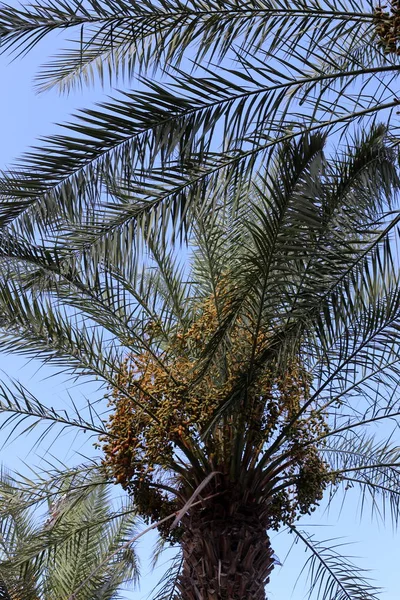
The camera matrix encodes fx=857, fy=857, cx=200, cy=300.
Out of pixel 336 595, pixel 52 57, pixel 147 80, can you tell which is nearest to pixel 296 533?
pixel 336 595

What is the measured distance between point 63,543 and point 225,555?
69.1 inches

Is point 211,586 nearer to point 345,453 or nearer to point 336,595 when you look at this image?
point 336,595

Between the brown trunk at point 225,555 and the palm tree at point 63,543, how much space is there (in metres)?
0.65

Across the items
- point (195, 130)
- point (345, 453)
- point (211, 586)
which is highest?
point (195, 130)

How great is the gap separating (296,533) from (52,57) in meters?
4.35

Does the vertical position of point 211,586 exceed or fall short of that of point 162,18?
it falls short

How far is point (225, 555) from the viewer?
5.75 m

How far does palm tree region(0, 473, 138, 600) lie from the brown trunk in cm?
65

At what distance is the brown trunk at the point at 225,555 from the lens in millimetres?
5680

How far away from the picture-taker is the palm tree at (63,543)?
685 centimetres

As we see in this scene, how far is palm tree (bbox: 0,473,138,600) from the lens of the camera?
6.85 metres

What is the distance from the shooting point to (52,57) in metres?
7.15

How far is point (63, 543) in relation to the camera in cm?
693

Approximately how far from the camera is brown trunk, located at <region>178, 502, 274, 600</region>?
568cm
